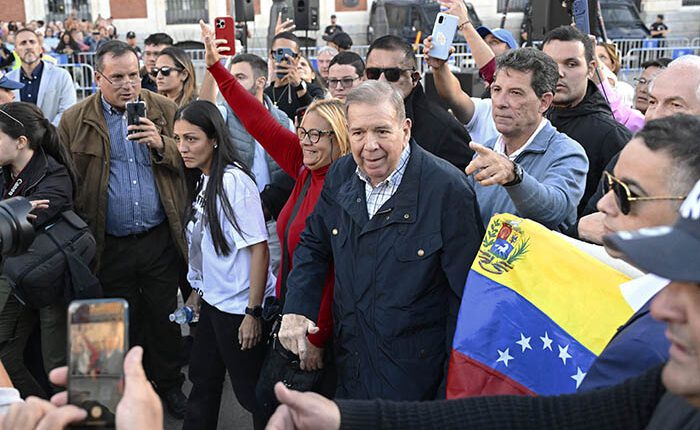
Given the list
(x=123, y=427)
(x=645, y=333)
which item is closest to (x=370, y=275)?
(x=645, y=333)

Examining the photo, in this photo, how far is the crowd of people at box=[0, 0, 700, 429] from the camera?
1641 millimetres

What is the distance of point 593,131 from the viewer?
3.85 metres

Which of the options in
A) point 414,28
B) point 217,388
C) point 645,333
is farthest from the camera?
point 414,28

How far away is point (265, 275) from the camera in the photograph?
359 centimetres

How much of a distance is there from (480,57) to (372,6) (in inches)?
925

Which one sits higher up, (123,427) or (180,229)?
(123,427)

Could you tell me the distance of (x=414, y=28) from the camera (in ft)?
69.4

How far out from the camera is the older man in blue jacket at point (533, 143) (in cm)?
280

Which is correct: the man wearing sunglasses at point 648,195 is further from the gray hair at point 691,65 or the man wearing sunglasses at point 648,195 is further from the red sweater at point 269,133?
the red sweater at point 269,133

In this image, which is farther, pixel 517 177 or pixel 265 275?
pixel 265 275

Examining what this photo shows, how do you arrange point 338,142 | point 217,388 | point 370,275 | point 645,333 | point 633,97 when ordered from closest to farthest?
1. point 645,333
2. point 370,275
3. point 338,142
4. point 217,388
5. point 633,97

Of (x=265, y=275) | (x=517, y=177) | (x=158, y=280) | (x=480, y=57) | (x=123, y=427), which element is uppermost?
(x=480, y=57)

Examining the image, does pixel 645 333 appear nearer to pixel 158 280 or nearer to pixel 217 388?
pixel 217 388

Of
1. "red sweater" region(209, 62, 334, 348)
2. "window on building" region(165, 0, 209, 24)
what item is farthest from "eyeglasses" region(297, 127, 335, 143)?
"window on building" region(165, 0, 209, 24)
